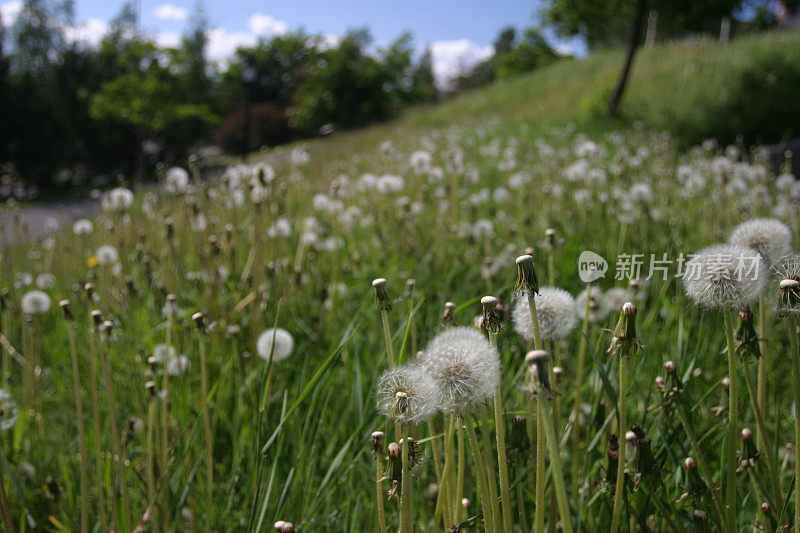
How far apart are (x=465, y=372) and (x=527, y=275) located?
0.15 m

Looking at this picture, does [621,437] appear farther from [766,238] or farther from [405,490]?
[766,238]

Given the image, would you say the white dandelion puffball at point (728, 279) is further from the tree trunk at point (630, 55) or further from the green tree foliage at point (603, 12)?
the green tree foliage at point (603, 12)

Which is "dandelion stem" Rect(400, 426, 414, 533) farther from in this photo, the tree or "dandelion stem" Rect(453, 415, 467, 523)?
the tree

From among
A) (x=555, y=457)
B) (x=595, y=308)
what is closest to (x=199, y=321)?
(x=555, y=457)

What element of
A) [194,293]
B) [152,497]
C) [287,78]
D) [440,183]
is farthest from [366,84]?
[152,497]

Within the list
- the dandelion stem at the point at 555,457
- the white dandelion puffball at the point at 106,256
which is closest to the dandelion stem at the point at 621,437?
the dandelion stem at the point at 555,457

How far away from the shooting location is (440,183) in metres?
5.43

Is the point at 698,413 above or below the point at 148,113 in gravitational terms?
below

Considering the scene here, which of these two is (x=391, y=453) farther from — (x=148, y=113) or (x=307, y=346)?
(x=148, y=113)

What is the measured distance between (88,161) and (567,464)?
2150 cm

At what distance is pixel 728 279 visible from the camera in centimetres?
86

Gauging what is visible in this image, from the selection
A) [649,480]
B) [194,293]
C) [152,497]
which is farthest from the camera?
[194,293]

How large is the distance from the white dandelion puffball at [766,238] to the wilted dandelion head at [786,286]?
23 cm

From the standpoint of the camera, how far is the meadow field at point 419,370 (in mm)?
840
